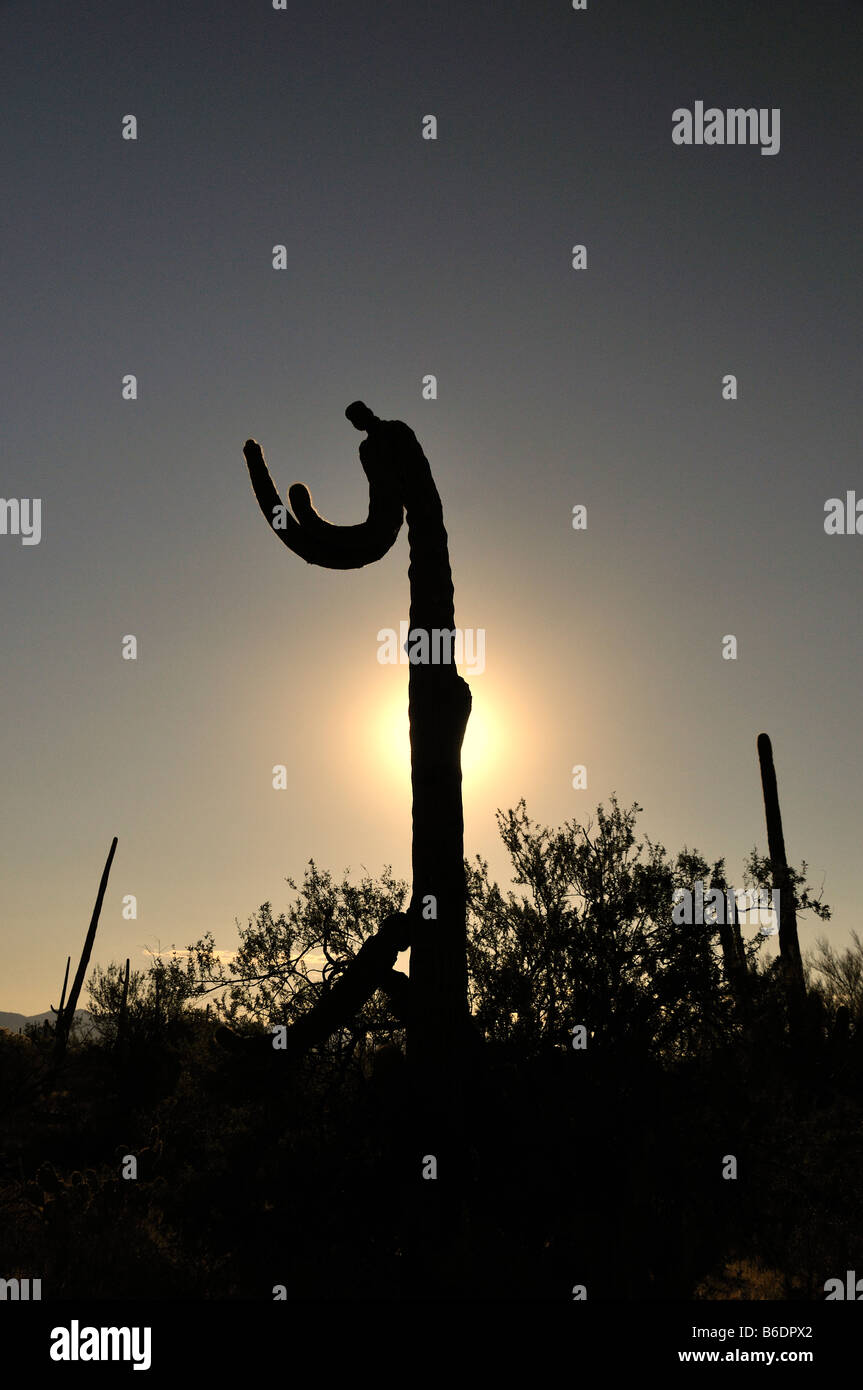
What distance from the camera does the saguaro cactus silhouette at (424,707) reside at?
5.88 metres

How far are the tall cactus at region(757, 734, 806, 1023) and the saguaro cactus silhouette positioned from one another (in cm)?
593

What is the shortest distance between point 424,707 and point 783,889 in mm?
7438

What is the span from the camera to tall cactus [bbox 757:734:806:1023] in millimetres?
11398

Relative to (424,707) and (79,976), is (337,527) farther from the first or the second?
(79,976)

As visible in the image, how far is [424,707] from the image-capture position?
6602 mm

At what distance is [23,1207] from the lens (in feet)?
28.3

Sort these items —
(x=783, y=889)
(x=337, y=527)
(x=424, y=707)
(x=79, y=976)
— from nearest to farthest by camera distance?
(x=424, y=707) → (x=337, y=527) → (x=783, y=889) → (x=79, y=976)

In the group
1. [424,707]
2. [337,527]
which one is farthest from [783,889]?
[337,527]

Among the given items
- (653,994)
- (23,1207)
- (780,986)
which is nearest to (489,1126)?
(653,994)

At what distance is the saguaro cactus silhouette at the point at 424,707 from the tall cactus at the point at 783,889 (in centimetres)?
593

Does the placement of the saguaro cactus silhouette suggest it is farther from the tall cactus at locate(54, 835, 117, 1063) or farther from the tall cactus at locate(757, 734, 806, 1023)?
Result: the tall cactus at locate(54, 835, 117, 1063)
